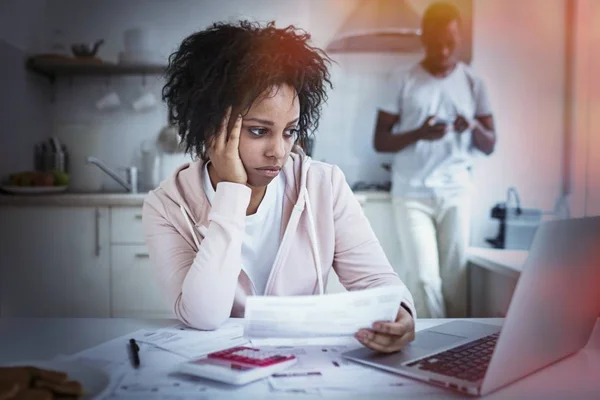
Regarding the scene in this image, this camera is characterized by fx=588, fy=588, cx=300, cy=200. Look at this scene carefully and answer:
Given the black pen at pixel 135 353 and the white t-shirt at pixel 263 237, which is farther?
the white t-shirt at pixel 263 237

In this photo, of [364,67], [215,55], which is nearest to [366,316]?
[215,55]

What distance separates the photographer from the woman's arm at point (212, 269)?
33.3 inches

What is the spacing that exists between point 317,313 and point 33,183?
1.90 metres

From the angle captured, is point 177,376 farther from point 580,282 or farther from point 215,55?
point 215,55

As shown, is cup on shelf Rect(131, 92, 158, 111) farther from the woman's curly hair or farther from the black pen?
the black pen

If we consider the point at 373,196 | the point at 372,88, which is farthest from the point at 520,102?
the point at 373,196

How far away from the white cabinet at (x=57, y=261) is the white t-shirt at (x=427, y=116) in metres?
1.15

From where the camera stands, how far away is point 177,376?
63 cm

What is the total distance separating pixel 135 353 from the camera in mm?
696

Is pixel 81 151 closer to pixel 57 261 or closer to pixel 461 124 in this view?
pixel 57 261

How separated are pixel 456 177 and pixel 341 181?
1187 mm

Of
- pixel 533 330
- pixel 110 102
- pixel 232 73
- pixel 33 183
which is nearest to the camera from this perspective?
pixel 533 330

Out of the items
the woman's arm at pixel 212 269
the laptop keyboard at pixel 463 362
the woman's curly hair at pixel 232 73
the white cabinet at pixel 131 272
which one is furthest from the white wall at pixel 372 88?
the laptop keyboard at pixel 463 362

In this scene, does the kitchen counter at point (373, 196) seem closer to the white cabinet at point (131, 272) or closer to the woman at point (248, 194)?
the white cabinet at point (131, 272)
